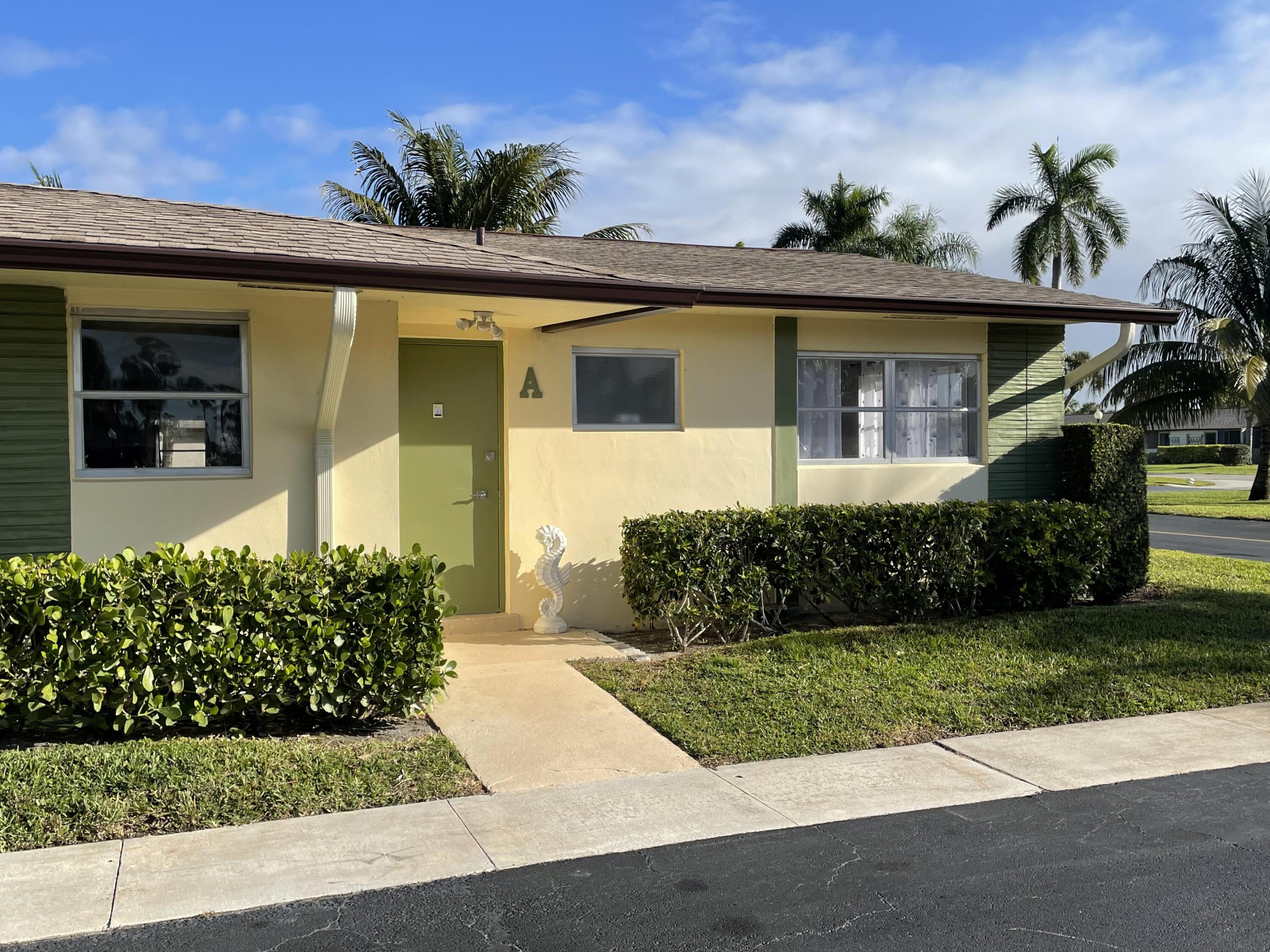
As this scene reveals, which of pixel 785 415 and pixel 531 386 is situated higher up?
pixel 531 386

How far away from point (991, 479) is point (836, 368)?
209 cm

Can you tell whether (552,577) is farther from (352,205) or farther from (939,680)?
(352,205)

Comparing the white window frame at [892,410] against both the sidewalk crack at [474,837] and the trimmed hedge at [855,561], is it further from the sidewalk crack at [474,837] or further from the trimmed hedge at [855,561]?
the sidewalk crack at [474,837]

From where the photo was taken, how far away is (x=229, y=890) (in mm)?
4148

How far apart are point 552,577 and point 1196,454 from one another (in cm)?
6099

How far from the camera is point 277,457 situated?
→ 7.86 meters

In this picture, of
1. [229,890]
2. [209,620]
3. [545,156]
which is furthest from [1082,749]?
[545,156]

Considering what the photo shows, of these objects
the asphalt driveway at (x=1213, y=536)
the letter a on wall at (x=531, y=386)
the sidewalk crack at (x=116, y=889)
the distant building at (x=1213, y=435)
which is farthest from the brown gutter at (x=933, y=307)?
the distant building at (x=1213, y=435)

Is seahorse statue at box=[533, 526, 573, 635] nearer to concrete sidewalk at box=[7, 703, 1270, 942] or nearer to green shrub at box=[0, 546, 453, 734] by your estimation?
green shrub at box=[0, 546, 453, 734]

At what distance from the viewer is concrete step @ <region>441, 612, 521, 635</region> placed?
909 centimetres

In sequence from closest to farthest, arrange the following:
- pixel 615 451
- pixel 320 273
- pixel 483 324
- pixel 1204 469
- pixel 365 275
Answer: pixel 320 273, pixel 365 275, pixel 483 324, pixel 615 451, pixel 1204 469

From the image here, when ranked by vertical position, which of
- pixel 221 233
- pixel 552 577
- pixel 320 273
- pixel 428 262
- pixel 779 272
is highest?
pixel 779 272

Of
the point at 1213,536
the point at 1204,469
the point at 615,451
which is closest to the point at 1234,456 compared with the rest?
the point at 1204,469

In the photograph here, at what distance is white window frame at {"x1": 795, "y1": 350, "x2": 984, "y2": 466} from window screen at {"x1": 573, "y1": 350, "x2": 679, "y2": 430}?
1.31 m
